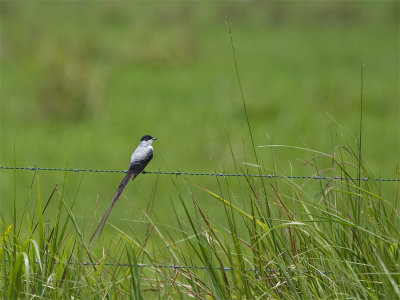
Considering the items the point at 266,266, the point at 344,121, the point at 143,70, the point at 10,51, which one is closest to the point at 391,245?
the point at 266,266

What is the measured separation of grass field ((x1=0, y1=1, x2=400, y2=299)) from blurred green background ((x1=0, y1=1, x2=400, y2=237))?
7 cm

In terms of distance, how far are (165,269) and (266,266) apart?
20.6 inches

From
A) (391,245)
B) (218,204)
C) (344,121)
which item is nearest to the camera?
(391,245)

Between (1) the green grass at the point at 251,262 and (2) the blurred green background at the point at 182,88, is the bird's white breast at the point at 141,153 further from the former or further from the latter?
(2) the blurred green background at the point at 182,88

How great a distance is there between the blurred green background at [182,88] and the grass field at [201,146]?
0.23ft

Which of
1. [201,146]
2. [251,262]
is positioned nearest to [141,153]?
[251,262]

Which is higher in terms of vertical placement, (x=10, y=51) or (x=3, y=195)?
(x=10, y=51)

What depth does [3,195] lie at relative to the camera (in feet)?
44.0

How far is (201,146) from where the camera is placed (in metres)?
16.1

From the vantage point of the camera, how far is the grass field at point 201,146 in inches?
161

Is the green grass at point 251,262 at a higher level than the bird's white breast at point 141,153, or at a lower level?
lower

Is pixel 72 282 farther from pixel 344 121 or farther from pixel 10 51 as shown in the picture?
pixel 10 51

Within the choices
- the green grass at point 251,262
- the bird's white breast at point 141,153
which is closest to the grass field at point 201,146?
the green grass at point 251,262

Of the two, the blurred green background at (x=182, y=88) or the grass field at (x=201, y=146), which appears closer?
the grass field at (x=201, y=146)
